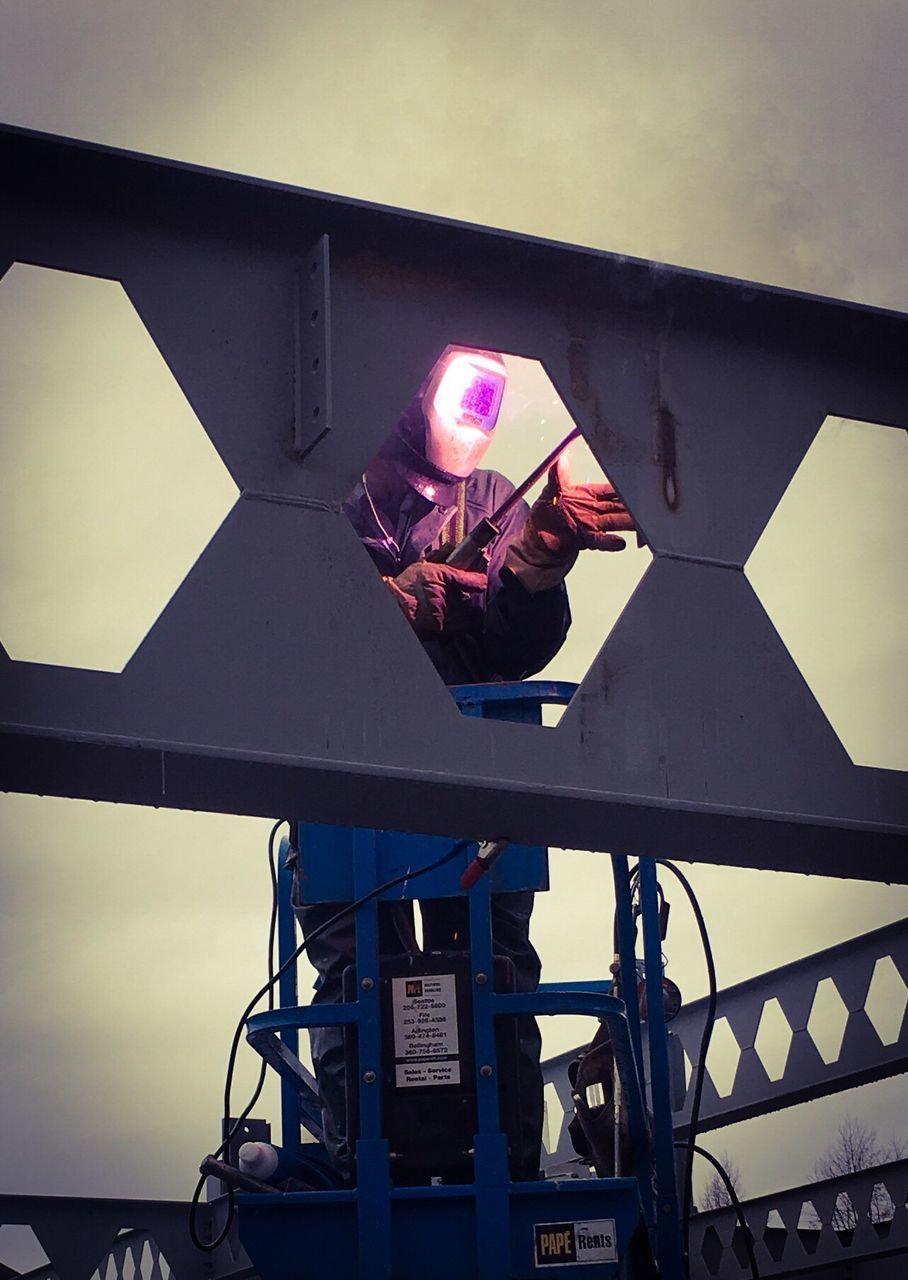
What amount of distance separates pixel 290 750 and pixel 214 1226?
22.1 ft

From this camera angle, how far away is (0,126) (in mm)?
3357

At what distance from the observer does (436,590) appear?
566cm

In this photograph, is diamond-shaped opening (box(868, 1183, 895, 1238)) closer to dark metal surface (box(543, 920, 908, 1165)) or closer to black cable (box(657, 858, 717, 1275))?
dark metal surface (box(543, 920, 908, 1165))

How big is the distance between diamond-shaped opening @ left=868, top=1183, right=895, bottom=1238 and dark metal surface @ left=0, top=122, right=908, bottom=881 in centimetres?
417

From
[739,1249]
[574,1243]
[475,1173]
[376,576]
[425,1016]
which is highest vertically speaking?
[376,576]

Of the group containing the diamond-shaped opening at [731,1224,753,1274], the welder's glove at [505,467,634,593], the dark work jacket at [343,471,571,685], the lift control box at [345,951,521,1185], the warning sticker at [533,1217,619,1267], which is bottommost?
the warning sticker at [533,1217,619,1267]

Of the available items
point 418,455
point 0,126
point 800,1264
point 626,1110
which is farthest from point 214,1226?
point 0,126

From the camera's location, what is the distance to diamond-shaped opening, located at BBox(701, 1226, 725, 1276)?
8258 millimetres

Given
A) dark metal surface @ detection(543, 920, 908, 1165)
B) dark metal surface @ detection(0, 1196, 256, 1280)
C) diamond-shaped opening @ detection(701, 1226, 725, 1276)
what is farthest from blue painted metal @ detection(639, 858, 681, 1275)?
dark metal surface @ detection(0, 1196, 256, 1280)

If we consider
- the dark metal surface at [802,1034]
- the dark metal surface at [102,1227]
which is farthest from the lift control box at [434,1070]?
the dark metal surface at [102,1227]

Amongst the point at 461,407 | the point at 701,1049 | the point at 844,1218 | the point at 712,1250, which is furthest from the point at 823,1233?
the point at 461,407

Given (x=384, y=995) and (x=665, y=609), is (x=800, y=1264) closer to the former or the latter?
(x=384, y=995)

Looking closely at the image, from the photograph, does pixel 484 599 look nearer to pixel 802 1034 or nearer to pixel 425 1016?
pixel 425 1016

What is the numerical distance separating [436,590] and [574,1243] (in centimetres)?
212
